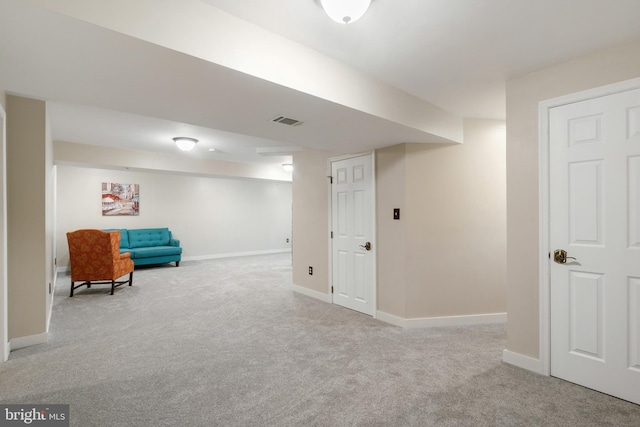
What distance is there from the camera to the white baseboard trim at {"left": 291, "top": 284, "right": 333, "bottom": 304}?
179 inches

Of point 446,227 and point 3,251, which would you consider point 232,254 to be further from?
point 446,227

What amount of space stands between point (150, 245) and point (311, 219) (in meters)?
4.77

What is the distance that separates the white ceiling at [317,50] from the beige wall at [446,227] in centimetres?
76

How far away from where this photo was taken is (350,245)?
4.25m

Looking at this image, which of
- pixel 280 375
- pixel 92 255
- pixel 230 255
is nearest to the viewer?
pixel 280 375

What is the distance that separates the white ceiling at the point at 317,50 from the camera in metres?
1.62

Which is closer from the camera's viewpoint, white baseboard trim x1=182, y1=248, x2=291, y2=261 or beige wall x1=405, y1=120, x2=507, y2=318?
beige wall x1=405, y1=120, x2=507, y2=318

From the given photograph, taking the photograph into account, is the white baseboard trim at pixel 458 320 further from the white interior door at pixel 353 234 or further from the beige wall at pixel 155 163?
the beige wall at pixel 155 163

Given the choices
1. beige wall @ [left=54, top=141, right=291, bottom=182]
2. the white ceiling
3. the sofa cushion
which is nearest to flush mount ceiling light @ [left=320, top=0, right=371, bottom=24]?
the white ceiling

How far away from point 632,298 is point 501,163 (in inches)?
81.2

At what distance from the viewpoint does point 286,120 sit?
276 centimetres

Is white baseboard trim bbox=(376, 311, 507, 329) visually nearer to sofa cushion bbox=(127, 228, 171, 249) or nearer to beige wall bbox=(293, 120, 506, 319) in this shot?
beige wall bbox=(293, 120, 506, 319)

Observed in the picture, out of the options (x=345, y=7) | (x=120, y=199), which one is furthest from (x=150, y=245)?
(x=345, y=7)

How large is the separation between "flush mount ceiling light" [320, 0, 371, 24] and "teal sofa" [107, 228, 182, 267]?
22.3 ft
